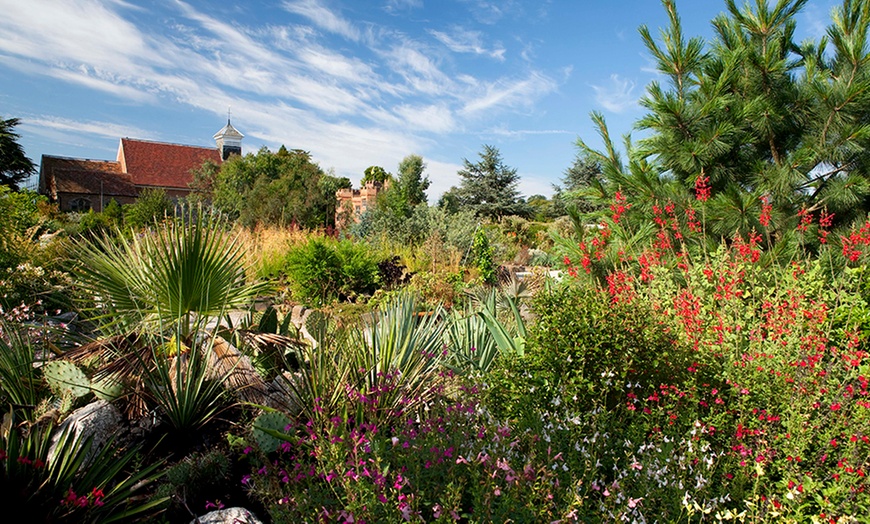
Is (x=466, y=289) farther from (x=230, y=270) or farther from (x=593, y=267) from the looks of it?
(x=230, y=270)

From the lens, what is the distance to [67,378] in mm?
3508

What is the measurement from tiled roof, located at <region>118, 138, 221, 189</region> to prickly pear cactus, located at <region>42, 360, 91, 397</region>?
47257 millimetres

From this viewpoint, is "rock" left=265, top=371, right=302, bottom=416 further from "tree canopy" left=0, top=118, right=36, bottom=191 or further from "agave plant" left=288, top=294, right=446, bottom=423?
"tree canopy" left=0, top=118, right=36, bottom=191

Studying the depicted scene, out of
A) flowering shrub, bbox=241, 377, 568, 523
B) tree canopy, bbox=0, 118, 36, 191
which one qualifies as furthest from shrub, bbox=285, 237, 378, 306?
tree canopy, bbox=0, 118, 36, 191

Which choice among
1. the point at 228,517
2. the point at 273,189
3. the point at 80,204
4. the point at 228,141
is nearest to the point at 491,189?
the point at 273,189

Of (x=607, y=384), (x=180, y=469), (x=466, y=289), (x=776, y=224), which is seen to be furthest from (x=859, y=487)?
(x=466, y=289)

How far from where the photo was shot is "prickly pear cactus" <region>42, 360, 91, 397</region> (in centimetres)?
348

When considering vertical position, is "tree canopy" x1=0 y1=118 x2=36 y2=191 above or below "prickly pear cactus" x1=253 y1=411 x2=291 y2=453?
above

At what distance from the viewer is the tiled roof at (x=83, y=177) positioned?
43.2 meters

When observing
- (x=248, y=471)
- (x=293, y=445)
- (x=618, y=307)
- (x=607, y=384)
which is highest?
(x=618, y=307)

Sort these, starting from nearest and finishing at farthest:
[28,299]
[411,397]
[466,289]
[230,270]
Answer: [411,397], [230,270], [28,299], [466,289]

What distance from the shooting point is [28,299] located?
293 inches

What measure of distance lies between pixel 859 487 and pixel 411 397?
2368 mm

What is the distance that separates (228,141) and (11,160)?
2571 centimetres
